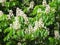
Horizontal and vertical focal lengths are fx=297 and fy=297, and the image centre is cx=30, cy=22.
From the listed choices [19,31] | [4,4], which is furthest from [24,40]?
[4,4]

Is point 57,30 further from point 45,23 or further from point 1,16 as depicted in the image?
point 1,16

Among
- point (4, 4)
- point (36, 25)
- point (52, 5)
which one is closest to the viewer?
point (36, 25)

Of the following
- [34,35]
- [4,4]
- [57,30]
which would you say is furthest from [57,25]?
[4,4]

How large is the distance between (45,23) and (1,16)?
1032 millimetres

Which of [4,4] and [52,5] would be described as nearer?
[52,5]

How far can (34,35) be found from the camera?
5840 millimetres

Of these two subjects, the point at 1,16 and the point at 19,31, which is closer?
the point at 19,31

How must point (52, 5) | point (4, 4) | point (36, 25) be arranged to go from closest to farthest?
point (36, 25) < point (52, 5) < point (4, 4)

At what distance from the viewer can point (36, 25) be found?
5.75m

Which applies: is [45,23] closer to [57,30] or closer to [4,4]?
[57,30]

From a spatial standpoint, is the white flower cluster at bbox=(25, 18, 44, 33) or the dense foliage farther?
the dense foliage

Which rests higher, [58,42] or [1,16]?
[1,16]

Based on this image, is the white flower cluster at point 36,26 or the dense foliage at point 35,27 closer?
the white flower cluster at point 36,26

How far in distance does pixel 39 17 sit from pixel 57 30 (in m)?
0.48
